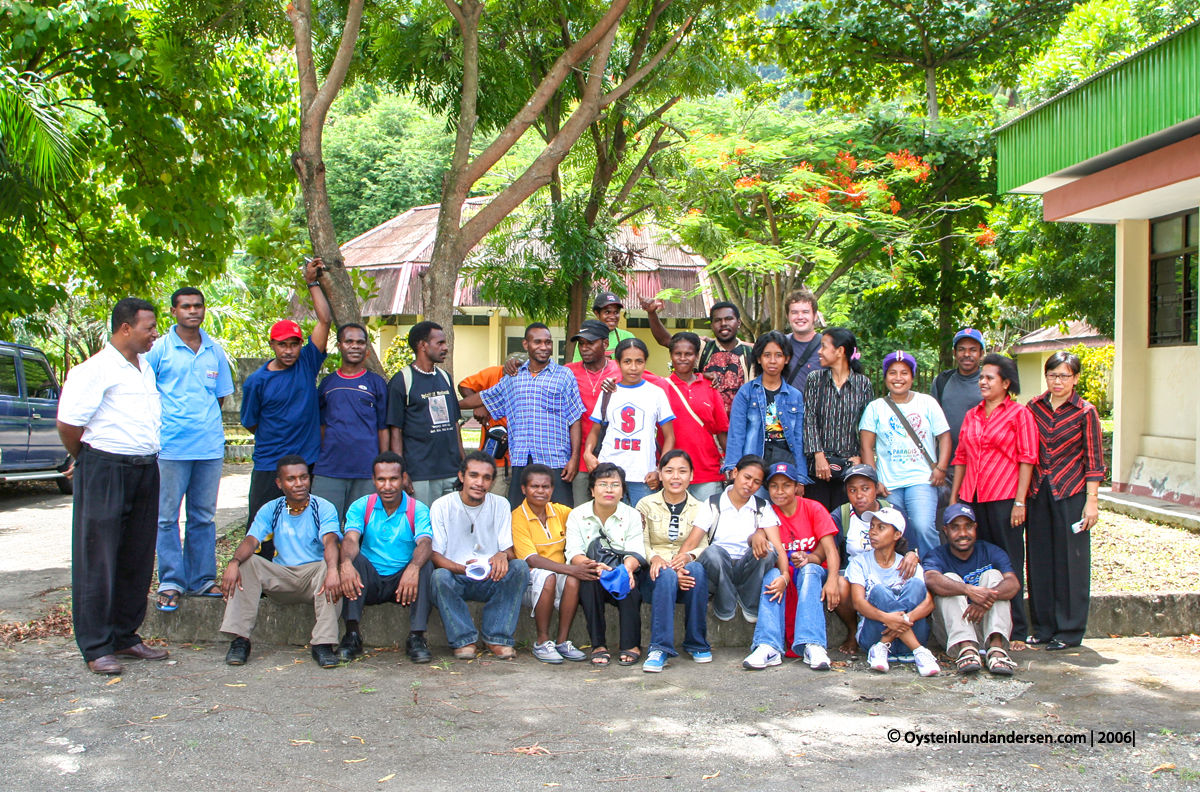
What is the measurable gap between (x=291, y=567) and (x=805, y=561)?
2.82m

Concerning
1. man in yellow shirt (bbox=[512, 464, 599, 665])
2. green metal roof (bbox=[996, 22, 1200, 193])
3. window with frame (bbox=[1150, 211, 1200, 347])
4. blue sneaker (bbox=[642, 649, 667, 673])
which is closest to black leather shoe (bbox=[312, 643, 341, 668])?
man in yellow shirt (bbox=[512, 464, 599, 665])

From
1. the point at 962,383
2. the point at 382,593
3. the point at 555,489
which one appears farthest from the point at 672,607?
the point at 962,383

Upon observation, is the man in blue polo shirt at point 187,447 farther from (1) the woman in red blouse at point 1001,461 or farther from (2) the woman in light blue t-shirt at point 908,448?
(1) the woman in red blouse at point 1001,461

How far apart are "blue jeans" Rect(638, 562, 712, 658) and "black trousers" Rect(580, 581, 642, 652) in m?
0.10

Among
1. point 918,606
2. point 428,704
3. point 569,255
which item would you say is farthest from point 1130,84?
point 428,704

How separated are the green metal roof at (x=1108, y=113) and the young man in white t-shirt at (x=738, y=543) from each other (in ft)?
18.4

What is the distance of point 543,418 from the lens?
5.99m

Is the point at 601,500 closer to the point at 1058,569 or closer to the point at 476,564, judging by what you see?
the point at 476,564

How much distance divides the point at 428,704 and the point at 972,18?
49.0 ft

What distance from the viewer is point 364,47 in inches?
361

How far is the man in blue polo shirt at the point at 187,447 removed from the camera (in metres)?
5.46

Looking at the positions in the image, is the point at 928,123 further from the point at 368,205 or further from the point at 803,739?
the point at 368,205

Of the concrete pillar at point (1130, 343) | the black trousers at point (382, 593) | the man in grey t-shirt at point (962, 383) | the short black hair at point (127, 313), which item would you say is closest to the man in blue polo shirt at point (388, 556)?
the black trousers at point (382, 593)

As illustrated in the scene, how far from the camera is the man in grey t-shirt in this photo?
5.93 meters
